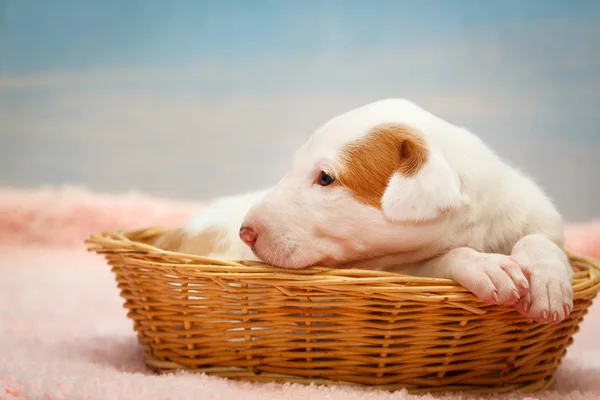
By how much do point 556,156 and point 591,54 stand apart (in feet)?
1.71

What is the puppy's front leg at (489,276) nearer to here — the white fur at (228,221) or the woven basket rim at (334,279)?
the woven basket rim at (334,279)

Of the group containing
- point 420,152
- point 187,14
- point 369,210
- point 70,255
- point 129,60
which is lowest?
point 70,255

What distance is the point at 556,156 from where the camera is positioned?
3662 mm

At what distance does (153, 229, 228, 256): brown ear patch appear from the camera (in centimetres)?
198

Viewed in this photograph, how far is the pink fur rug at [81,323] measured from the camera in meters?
1.38

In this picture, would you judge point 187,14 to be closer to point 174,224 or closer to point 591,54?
point 174,224

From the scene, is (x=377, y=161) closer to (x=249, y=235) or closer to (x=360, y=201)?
(x=360, y=201)

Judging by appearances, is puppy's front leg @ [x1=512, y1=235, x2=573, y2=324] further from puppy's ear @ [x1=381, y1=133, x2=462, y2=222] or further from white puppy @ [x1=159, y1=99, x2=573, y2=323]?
puppy's ear @ [x1=381, y1=133, x2=462, y2=222]

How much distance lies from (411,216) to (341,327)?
26cm

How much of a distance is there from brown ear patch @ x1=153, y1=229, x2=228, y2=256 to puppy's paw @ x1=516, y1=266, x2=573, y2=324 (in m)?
0.83

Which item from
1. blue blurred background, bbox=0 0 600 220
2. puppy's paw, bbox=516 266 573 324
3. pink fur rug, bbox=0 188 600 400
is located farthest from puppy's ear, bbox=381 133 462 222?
blue blurred background, bbox=0 0 600 220

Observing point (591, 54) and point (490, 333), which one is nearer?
point (490, 333)

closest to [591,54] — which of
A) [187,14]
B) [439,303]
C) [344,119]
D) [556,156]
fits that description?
[556,156]

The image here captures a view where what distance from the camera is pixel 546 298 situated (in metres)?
1.41
